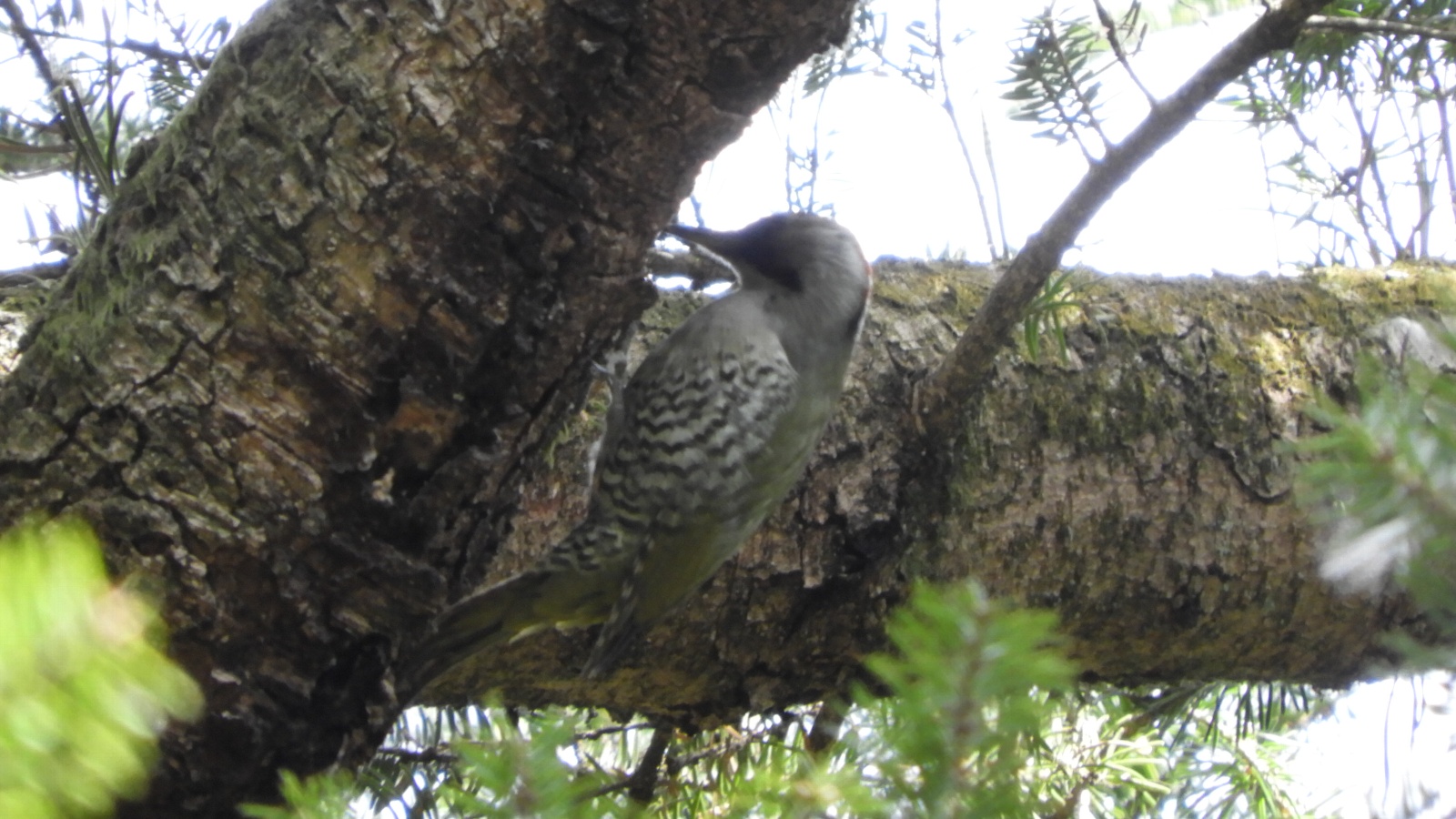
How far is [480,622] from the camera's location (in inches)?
70.9

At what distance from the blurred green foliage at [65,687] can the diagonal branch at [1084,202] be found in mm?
1378

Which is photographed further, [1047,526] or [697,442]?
[697,442]

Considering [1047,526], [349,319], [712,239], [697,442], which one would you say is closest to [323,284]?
[349,319]

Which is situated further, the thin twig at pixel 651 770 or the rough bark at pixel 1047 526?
the thin twig at pixel 651 770

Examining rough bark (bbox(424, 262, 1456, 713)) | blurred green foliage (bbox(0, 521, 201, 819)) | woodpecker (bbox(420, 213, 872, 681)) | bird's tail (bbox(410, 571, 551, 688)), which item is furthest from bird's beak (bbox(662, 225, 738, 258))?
blurred green foliage (bbox(0, 521, 201, 819))

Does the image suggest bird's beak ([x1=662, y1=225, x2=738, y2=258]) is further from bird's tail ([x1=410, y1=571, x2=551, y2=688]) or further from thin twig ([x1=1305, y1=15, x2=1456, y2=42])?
thin twig ([x1=1305, y1=15, x2=1456, y2=42])

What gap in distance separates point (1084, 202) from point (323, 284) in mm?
964

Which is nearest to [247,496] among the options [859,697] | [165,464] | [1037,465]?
[165,464]

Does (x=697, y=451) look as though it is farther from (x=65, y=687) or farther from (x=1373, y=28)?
(x=65, y=687)

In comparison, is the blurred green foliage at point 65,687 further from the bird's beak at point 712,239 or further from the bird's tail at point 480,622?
the bird's beak at point 712,239

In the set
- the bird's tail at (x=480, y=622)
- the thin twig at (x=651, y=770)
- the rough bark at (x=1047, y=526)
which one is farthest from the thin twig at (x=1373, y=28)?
the thin twig at (x=651, y=770)

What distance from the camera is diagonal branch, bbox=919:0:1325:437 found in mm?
1464

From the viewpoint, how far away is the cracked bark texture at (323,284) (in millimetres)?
1179

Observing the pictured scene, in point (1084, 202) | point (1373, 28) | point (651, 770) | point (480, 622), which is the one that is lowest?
point (651, 770)
